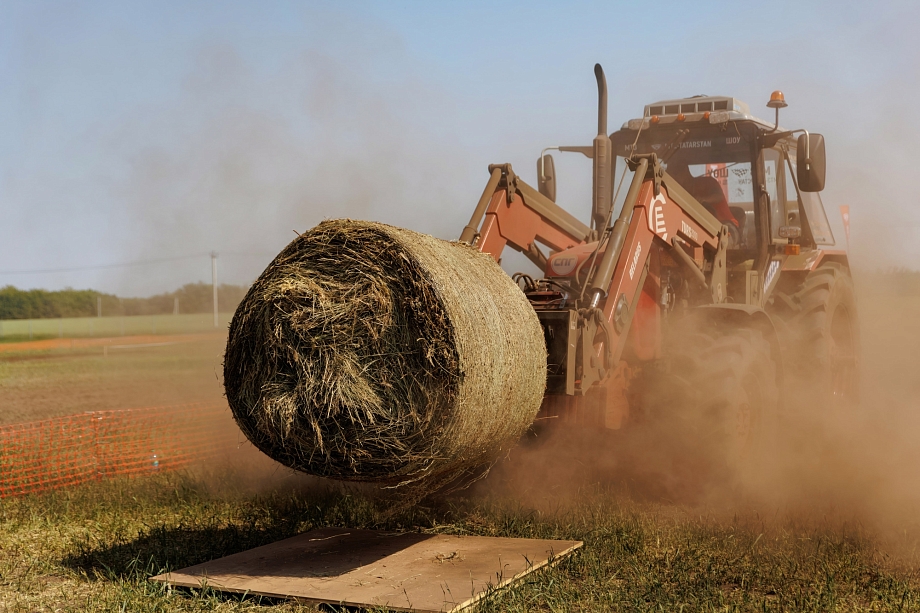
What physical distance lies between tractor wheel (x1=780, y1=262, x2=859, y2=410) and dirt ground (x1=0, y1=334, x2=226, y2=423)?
5336 millimetres

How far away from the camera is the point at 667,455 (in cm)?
718

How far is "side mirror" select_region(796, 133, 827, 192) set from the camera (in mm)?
8102

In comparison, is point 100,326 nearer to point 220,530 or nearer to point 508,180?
point 220,530

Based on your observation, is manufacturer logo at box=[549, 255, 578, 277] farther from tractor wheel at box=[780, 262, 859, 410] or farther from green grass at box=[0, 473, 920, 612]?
tractor wheel at box=[780, 262, 859, 410]

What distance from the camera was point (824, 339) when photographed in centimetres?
908

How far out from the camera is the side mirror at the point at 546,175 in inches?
361

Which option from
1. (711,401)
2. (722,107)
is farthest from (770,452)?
(722,107)

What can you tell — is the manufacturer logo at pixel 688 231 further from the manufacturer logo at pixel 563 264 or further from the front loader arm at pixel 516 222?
the front loader arm at pixel 516 222

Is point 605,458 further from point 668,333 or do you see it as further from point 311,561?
point 311,561

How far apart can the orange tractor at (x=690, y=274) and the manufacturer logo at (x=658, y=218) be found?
0.6 inches

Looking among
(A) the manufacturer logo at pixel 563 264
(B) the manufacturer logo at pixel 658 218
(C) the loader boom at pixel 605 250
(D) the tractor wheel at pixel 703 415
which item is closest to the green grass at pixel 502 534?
(D) the tractor wheel at pixel 703 415

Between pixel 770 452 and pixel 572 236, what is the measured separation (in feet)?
8.40

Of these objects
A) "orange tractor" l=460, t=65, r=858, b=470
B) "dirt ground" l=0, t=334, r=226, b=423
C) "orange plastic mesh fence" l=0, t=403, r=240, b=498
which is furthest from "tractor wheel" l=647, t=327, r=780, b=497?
"orange plastic mesh fence" l=0, t=403, r=240, b=498

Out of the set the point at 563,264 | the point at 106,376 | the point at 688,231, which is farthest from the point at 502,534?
the point at 106,376
